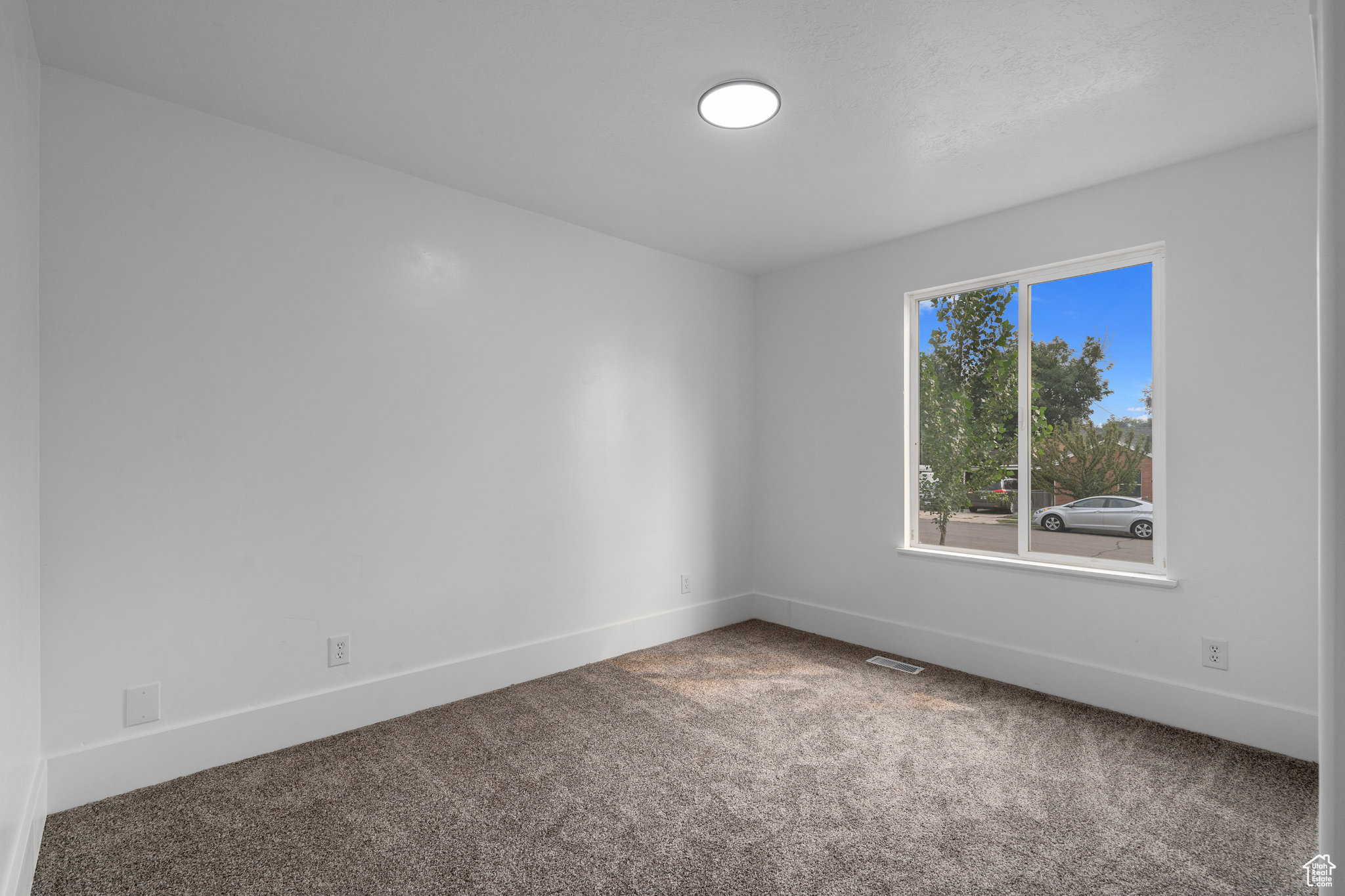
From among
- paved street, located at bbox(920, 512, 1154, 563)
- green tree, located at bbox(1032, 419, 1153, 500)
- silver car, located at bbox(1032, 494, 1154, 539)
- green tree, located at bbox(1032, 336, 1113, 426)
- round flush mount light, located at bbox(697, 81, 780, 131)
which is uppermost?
round flush mount light, located at bbox(697, 81, 780, 131)

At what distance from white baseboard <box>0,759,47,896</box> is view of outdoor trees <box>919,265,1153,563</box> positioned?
3878 millimetres

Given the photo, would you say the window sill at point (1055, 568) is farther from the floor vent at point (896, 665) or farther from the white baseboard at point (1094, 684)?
the floor vent at point (896, 665)

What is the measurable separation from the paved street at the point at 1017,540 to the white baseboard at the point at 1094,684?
1.68 feet

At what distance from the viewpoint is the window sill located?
3010 mm

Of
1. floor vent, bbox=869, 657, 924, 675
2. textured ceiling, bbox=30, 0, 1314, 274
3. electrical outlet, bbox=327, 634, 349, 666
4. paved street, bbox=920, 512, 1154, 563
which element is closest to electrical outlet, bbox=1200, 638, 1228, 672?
paved street, bbox=920, 512, 1154, 563

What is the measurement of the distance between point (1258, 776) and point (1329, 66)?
2.92 metres

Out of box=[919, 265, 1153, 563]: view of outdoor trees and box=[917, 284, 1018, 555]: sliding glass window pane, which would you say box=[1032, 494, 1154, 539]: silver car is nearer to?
box=[919, 265, 1153, 563]: view of outdoor trees

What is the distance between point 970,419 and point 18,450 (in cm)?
396

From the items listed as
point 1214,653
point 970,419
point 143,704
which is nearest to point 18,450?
point 143,704

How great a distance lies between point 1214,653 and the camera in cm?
283

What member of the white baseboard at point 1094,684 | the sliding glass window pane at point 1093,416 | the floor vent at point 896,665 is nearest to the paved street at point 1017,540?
the sliding glass window pane at point 1093,416

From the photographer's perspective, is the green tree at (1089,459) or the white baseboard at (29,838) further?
the green tree at (1089,459)

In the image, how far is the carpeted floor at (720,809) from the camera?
1.91 m

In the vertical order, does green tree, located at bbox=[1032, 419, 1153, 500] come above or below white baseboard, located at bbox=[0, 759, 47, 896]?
above
